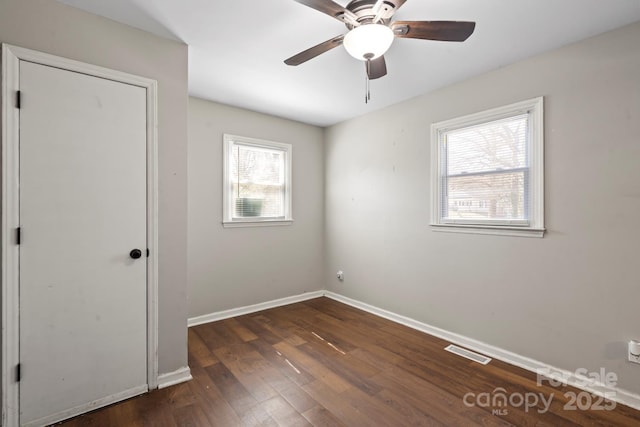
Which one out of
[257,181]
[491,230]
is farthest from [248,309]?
[491,230]

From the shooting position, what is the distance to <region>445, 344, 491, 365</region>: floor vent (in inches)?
101

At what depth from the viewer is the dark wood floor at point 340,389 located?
1855 mm

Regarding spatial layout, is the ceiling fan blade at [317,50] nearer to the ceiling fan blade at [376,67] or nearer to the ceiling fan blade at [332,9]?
the ceiling fan blade at [332,9]

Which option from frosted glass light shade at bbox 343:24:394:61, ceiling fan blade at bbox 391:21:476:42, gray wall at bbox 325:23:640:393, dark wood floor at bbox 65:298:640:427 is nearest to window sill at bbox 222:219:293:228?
dark wood floor at bbox 65:298:640:427

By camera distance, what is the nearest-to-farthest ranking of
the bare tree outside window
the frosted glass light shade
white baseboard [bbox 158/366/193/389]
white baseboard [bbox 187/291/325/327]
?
1. the frosted glass light shade
2. white baseboard [bbox 158/366/193/389]
3. the bare tree outside window
4. white baseboard [bbox 187/291/325/327]

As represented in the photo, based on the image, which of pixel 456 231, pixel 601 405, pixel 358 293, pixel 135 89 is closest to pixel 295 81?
pixel 135 89

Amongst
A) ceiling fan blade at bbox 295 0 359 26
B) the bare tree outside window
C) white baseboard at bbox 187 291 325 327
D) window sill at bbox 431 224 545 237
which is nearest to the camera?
ceiling fan blade at bbox 295 0 359 26

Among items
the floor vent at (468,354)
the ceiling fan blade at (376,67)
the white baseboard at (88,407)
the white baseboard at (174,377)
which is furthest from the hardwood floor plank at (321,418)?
the ceiling fan blade at (376,67)

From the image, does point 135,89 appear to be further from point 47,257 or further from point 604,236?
point 604,236

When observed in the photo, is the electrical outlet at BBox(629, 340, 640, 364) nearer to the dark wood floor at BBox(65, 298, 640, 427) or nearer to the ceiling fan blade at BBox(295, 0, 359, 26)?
the dark wood floor at BBox(65, 298, 640, 427)

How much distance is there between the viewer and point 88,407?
6.27 feet

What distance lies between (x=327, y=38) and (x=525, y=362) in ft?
10.0

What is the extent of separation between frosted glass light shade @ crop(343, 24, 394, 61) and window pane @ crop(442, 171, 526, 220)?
176 centimetres

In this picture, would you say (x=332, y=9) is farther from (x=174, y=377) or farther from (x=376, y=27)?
(x=174, y=377)
